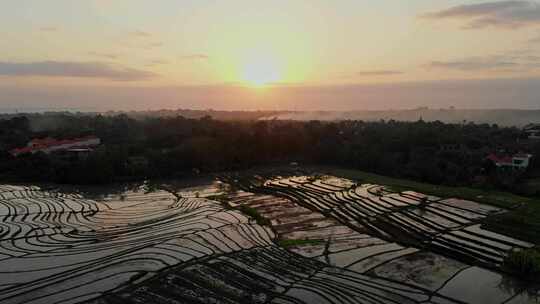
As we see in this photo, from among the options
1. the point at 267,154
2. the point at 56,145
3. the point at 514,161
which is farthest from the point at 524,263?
the point at 56,145

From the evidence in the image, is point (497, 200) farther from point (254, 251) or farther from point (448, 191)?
point (254, 251)

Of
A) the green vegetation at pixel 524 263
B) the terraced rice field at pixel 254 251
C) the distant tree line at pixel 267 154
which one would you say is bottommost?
the terraced rice field at pixel 254 251

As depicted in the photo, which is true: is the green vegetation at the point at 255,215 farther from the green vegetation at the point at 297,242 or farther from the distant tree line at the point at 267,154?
the distant tree line at the point at 267,154

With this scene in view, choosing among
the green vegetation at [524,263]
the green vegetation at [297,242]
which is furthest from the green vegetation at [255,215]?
the green vegetation at [524,263]

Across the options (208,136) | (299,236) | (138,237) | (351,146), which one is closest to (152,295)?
(138,237)

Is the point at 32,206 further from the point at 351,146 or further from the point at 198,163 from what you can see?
the point at 351,146

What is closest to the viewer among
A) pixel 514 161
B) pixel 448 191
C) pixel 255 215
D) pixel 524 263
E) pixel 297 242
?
pixel 524 263
